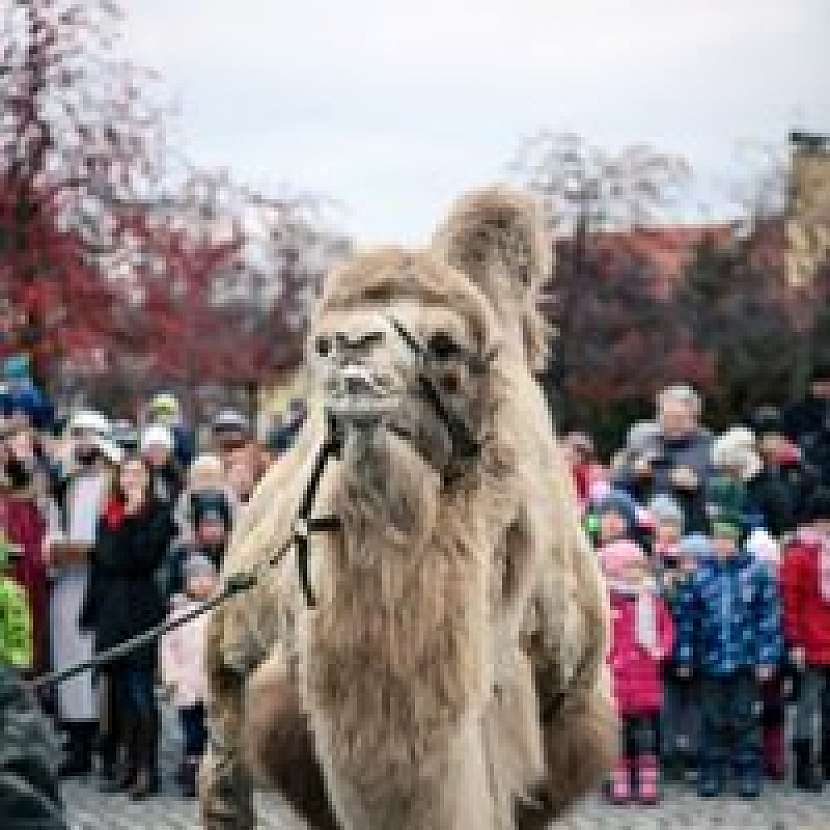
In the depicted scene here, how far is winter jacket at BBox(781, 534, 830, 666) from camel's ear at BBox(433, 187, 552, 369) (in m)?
5.78

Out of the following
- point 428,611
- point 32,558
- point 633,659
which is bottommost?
point 633,659

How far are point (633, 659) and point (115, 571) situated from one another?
2.80m

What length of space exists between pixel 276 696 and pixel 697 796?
6.47 metres

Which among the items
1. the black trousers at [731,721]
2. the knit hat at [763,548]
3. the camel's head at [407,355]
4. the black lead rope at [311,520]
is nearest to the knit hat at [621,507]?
the knit hat at [763,548]

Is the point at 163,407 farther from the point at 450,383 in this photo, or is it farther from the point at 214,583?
the point at 450,383

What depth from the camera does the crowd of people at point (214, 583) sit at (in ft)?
38.3

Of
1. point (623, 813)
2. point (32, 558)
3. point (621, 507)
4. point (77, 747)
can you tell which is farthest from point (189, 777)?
point (621, 507)

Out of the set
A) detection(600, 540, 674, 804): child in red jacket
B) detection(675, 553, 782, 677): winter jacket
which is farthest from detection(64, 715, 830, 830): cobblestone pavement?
detection(675, 553, 782, 677): winter jacket

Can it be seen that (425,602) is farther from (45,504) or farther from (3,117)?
(3,117)

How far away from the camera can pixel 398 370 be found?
5.06 meters

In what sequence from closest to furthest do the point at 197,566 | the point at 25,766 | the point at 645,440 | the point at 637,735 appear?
1. the point at 25,766
2. the point at 197,566
3. the point at 637,735
4. the point at 645,440

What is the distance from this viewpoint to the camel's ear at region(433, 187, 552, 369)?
6.71 m

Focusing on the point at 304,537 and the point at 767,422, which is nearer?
the point at 304,537

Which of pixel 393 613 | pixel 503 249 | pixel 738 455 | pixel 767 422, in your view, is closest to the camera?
pixel 393 613
